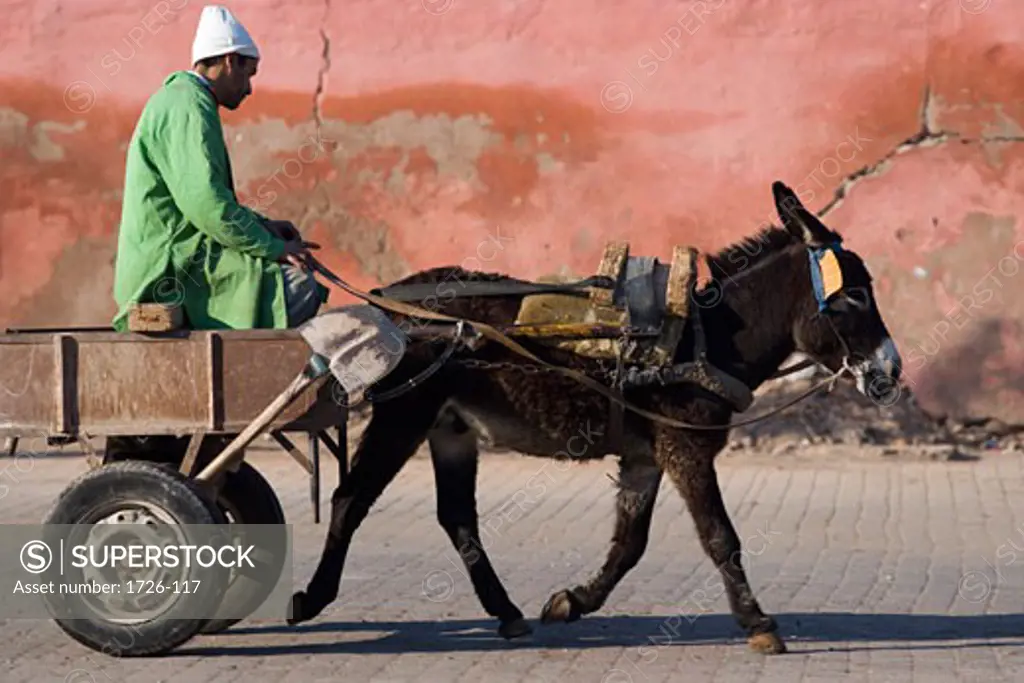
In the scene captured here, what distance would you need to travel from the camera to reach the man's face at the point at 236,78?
7.20 metres

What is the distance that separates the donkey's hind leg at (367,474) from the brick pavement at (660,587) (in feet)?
0.68

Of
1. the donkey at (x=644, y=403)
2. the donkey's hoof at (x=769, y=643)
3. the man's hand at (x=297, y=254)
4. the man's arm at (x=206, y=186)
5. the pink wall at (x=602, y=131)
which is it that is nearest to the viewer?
the man's arm at (x=206, y=186)

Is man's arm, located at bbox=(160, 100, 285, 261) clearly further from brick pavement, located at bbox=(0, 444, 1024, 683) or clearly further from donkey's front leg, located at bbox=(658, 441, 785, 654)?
donkey's front leg, located at bbox=(658, 441, 785, 654)

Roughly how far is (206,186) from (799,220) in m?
2.29

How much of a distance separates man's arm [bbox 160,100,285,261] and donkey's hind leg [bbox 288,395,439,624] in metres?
0.86

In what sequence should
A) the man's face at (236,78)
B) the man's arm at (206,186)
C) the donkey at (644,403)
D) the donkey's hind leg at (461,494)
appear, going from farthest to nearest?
the donkey's hind leg at (461,494) → the donkey at (644,403) → the man's face at (236,78) → the man's arm at (206,186)

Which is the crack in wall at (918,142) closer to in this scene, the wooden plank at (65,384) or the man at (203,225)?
the man at (203,225)

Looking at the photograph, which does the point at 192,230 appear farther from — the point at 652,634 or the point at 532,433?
the point at 652,634

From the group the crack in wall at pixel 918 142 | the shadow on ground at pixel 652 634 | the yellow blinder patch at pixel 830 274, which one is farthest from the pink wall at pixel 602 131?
the yellow blinder patch at pixel 830 274

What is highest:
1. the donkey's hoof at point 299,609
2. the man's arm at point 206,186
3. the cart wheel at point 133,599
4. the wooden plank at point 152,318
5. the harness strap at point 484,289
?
the man's arm at point 206,186

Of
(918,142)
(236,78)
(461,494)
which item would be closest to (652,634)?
(461,494)

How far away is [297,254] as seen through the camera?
23.5ft

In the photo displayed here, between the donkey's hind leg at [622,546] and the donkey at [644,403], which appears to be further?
the donkey's hind leg at [622,546]

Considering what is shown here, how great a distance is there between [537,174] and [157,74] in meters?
2.66
